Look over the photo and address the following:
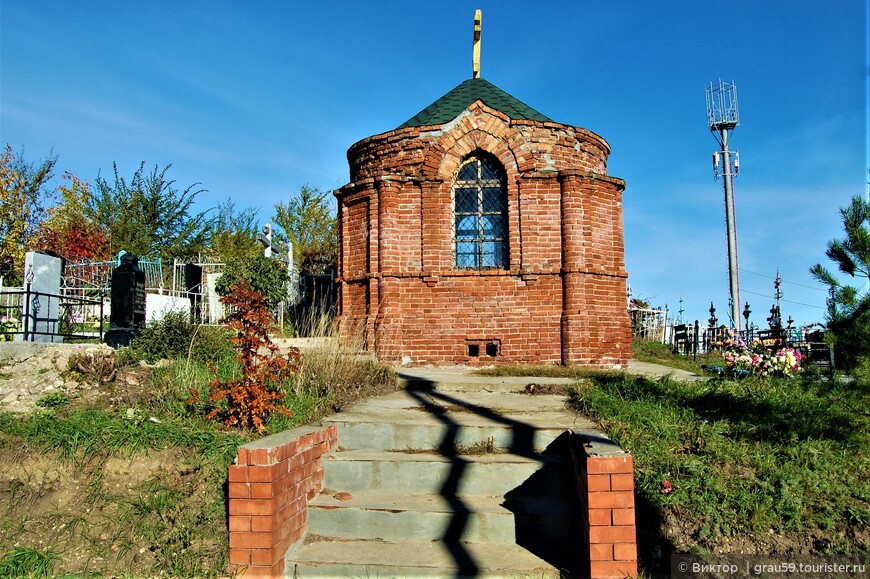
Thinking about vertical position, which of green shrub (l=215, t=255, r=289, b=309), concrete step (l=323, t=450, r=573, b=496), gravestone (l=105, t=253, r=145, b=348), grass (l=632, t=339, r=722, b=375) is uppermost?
green shrub (l=215, t=255, r=289, b=309)

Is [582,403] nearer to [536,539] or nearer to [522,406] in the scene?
[522,406]

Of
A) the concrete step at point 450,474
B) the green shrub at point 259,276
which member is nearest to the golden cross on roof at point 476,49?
the green shrub at point 259,276

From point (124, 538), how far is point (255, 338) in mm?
1860

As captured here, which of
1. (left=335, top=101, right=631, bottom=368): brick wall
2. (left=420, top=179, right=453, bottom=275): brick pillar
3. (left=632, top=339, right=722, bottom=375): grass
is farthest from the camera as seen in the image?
(left=632, top=339, right=722, bottom=375): grass

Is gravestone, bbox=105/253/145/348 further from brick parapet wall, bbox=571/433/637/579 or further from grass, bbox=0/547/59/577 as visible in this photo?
brick parapet wall, bbox=571/433/637/579

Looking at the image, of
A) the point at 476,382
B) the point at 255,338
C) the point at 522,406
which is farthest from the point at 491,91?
the point at 255,338

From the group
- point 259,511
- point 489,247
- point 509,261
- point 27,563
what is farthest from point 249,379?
point 489,247

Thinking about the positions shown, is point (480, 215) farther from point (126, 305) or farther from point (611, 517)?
point (611, 517)

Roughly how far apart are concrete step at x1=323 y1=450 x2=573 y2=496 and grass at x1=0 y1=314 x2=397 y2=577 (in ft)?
2.55

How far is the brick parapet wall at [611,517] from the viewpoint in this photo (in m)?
3.96

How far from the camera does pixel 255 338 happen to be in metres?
5.64

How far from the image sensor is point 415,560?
427 centimetres

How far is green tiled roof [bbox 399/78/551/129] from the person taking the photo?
1150cm

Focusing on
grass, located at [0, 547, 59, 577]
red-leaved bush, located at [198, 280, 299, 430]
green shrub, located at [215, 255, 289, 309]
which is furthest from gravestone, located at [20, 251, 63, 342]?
grass, located at [0, 547, 59, 577]
